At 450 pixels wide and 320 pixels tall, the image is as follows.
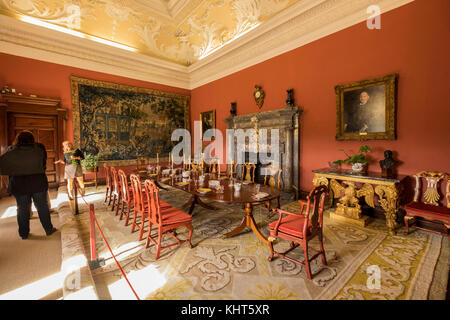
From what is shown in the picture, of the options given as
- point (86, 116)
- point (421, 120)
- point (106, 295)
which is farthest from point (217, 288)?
point (86, 116)

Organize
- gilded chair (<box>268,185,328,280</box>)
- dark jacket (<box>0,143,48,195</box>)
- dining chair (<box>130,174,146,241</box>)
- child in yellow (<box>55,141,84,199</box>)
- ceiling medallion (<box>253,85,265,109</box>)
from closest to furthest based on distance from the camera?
gilded chair (<box>268,185,328,280</box>), dark jacket (<box>0,143,48,195</box>), dining chair (<box>130,174,146,241</box>), child in yellow (<box>55,141,84,199</box>), ceiling medallion (<box>253,85,265,109</box>)

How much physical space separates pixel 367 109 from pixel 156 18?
20.1 ft

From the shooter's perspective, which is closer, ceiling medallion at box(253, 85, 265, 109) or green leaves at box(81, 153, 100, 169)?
ceiling medallion at box(253, 85, 265, 109)

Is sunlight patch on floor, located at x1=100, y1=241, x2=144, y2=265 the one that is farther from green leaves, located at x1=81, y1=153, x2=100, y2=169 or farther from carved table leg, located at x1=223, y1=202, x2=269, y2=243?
green leaves, located at x1=81, y1=153, x2=100, y2=169

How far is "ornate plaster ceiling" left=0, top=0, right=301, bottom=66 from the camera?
16.7ft

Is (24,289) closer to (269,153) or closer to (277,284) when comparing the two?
(277,284)

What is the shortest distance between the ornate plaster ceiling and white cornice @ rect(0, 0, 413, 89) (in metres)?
0.30

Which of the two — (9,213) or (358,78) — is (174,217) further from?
(358,78)

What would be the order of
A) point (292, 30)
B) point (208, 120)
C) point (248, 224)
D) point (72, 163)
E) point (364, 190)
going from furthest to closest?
point (208, 120) → point (292, 30) → point (72, 163) → point (364, 190) → point (248, 224)

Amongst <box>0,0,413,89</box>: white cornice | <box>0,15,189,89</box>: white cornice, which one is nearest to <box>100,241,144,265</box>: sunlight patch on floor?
<box>0,0,413,89</box>: white cornice

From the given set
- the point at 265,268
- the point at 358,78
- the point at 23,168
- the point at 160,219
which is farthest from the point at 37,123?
the point at 358,78

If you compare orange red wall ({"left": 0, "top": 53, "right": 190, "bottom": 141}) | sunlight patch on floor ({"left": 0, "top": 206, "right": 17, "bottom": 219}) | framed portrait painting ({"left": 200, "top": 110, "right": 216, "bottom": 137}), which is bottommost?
sunlight patch on floor ({"left": 0, "top": 206, "right": 17, "bottom": 219})

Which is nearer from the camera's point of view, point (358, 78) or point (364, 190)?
point (364, 190)

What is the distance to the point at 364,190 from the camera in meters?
3.68
